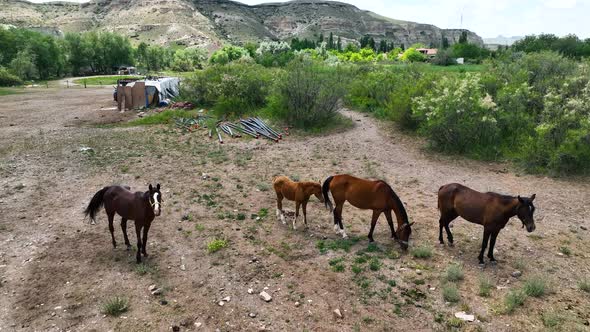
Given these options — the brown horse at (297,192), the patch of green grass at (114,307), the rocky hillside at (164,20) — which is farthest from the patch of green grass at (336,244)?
the rocky hillside at (164,20)

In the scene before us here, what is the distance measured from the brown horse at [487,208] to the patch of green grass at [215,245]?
491cm

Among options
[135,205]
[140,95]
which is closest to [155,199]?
[135,205]

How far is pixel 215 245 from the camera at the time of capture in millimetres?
7895

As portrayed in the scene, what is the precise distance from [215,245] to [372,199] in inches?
142

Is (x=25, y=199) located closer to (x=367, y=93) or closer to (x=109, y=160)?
(x=109, y=160)

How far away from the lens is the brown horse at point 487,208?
659cm

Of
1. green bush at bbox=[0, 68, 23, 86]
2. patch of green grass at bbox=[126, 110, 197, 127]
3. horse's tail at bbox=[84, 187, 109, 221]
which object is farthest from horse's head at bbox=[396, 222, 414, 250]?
green bush at bbox=[0, 68, 23, 86]

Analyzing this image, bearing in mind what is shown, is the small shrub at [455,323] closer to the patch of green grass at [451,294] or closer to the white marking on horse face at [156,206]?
the patch of green grass at [451,294]

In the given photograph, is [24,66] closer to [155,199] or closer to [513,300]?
[155,199]

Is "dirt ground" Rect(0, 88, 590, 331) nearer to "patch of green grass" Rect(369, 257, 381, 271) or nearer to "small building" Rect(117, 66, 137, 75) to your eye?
"patch of green grass" Rect(369, 257, 381, 271)

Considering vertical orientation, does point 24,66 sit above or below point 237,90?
above

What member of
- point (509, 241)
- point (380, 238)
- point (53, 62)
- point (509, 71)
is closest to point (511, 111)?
point (509, 71)

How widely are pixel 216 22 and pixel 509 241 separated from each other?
7200 inches

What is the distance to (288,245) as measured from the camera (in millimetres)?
8078
